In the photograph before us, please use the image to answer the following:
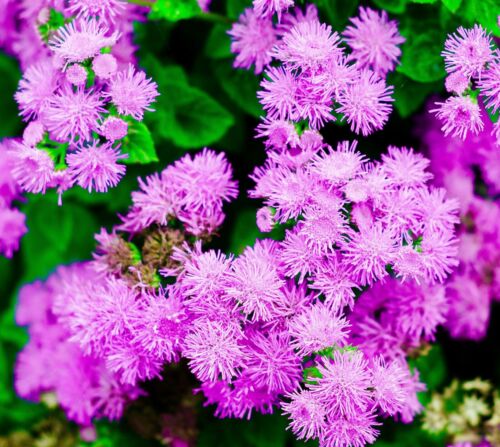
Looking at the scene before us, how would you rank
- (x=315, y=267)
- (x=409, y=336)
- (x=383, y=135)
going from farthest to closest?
(x=383, y=135), (x=409, y=336), (x=315, y=267)

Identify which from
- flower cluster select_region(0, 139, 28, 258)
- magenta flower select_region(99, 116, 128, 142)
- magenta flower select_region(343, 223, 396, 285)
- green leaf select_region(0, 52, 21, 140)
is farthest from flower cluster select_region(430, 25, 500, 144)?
green leaf select_region(0, 52, 21, 140)

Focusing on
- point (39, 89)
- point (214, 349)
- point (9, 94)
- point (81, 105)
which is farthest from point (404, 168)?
point (9, 94)

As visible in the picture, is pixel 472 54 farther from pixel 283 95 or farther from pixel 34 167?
pixel 34 167

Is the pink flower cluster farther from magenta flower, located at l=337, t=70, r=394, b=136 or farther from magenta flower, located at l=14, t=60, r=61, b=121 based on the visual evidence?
magenta flower, located at l=14, t=60, r=61, b=121

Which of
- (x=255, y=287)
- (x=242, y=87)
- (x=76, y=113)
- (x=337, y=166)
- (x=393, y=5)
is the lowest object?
(x=255, y=287)

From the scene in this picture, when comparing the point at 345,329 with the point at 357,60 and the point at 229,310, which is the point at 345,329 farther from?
the point at 357,60

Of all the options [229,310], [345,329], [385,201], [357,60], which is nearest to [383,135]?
[357,60]
